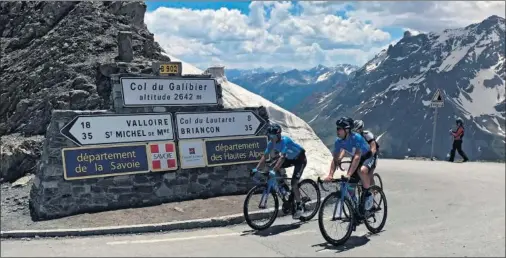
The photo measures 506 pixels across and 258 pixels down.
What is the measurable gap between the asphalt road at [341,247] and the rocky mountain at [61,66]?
17.5 ft

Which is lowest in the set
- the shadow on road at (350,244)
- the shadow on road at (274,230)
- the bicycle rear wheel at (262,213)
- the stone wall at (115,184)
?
the shadow on road at (350,244)

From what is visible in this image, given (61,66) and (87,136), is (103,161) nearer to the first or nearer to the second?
(87,136)

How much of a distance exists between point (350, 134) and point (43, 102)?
10.4 m

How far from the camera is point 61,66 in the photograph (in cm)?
1753

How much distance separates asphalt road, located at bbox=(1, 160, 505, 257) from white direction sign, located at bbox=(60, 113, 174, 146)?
2.83 m

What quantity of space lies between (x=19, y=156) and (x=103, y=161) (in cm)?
360

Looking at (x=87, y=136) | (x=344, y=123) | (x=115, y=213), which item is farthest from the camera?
(x=87, y=136)

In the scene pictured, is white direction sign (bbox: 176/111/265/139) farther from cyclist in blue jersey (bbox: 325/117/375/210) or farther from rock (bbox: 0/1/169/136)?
cyclist in blue jersey (bbox: 325/117/375/210)

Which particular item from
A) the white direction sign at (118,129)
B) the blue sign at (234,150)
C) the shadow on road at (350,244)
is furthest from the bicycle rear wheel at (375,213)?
the white direction sign at (118,129)

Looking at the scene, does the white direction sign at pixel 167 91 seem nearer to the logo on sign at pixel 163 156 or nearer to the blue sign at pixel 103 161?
the logo on sign at pixel 163 156

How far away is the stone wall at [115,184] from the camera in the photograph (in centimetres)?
1177

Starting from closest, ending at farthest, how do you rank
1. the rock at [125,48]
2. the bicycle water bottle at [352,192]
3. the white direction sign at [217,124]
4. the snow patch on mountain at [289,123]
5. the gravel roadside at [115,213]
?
the bicycle water bottle at [352,192], the gravel roadside at [115,213], the white direction sign at [217,124], the rock at [125,48], the snow patch on mountain at [289,123]

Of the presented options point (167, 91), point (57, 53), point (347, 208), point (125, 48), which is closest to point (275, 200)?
point (347, 208)

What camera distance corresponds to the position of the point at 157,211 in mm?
12375
